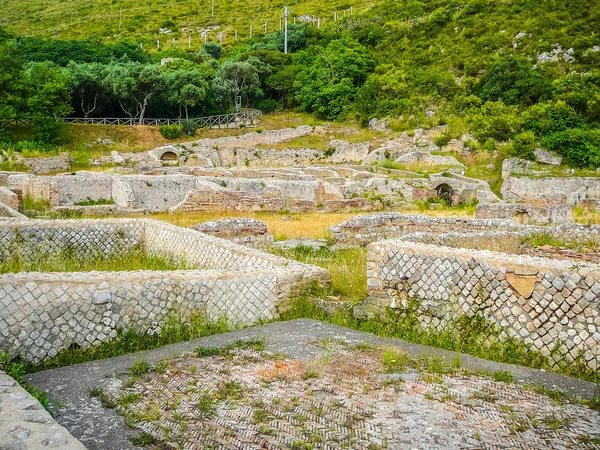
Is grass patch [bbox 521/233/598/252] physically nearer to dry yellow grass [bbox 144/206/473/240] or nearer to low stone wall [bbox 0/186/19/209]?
dry yellow grass [bbox 144/206/473/240]

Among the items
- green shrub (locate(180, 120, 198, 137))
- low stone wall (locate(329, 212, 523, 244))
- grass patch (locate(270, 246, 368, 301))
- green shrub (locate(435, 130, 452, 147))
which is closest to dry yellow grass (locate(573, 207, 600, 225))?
low stone wall (locate(329, 212, 523, 244))

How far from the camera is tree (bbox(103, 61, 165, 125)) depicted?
4531cm

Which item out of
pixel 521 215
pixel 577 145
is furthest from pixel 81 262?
pixel 577 145

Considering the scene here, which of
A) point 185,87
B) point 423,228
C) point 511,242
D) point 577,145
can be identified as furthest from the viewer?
point 185,87

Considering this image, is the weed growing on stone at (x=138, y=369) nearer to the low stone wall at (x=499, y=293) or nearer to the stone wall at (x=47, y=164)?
the low stone wall at (x=499, y=293)

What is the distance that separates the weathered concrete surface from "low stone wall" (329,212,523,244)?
7675 millimetres

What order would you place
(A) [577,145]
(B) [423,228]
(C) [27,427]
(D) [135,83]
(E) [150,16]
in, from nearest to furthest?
1. (C) [27,427]
2. (B) [423,228]
3. (A) [577,145]
4. (D) [135,83]
5. (E) [150,16]

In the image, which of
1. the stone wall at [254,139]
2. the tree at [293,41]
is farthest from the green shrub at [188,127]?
the tree at [293,41]

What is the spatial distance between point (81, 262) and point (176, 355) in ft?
20.1

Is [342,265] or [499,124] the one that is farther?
[499,124]

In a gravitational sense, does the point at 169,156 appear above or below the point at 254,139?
below

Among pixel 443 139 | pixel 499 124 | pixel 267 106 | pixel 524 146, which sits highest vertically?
pixel 267 106

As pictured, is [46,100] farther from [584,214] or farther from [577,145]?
[577,145]

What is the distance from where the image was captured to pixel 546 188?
30844 mm
